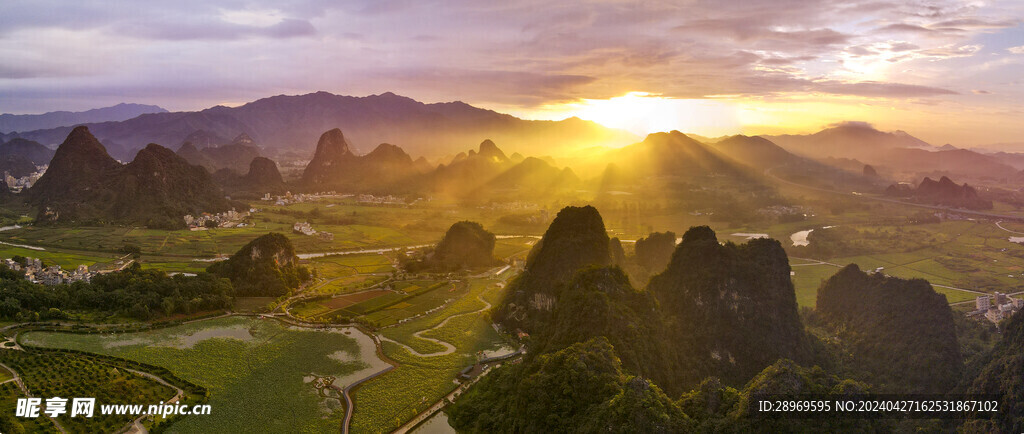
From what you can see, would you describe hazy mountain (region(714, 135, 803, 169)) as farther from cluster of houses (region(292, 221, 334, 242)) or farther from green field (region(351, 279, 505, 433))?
green field (region(351, 279, 505, 433))

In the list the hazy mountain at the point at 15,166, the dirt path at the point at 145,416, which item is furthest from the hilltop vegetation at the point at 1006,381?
the hazy mountain at the point at 15,166

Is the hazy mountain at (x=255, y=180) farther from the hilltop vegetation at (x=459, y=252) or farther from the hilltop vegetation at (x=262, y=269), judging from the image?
the hilltop vegetation at (x=459, y=252)

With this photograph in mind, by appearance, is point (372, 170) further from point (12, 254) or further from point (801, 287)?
point (801, 287)

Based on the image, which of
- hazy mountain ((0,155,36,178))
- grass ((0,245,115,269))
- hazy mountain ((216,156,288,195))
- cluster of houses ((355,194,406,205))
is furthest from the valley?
hazy mountain ((0,155,36,178))

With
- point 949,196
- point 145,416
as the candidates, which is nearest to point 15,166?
point 145,416

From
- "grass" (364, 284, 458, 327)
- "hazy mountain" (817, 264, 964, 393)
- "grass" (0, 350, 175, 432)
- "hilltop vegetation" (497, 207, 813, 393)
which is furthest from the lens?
"grass" (364, 284, 458, 327)
